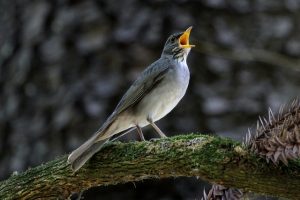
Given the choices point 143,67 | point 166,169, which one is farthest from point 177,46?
point 166,169

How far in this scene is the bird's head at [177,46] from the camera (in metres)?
3.92

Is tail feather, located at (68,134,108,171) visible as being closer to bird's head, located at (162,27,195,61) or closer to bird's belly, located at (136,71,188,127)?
bird's belly, located at (136,71,188,127)

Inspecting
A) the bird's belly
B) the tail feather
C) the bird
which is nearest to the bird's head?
the bird

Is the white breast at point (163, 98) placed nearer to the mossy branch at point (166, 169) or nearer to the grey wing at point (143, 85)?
the grey wing at point (143, 85)

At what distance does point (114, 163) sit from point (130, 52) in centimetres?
183

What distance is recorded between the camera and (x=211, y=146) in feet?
7.66

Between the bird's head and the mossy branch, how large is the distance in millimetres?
1320

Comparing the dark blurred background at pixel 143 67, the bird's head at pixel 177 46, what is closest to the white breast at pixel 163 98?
the bird's head at pixel 177 46

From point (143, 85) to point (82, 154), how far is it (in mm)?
967

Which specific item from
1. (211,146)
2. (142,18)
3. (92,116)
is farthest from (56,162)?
(142,18)

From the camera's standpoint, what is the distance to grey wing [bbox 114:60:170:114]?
11.1ft

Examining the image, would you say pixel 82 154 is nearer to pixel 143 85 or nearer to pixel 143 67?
pixel 143 85

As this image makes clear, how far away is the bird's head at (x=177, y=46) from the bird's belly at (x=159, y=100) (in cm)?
33

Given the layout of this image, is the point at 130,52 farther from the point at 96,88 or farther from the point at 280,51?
the point at 280,51
